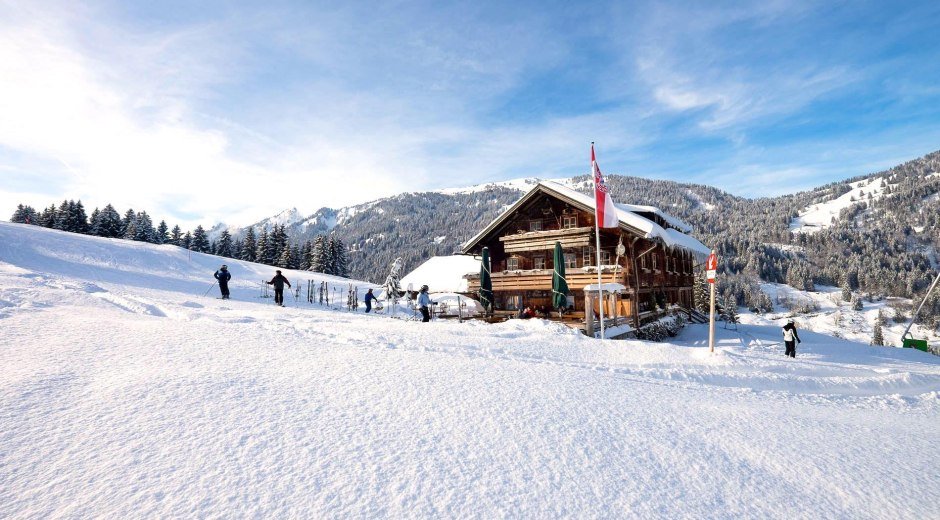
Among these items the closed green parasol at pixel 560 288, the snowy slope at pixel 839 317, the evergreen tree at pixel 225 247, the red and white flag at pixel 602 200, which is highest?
the evergreen tree at pixel 225 247

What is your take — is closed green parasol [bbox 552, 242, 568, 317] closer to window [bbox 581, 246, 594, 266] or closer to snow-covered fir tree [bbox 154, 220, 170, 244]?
window [bbox 581, 246, 594, 266]

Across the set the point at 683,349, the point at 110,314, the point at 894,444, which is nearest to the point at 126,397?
the point at 110,314

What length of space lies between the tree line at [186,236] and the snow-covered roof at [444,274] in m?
22.6

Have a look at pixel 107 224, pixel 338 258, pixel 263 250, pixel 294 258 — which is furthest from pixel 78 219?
pixel 338 258

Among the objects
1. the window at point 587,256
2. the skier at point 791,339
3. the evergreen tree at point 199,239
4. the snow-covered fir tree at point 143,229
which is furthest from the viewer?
the evergreen tree at point 199,239

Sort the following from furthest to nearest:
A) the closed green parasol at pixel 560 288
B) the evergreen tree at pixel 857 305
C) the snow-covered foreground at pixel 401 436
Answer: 1. the evergreen tree at pixel 857 305
2. the closed green parasol at pixel 560 288
3. the snow-covered foreground at pixel 401 436

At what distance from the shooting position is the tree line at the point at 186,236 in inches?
2323

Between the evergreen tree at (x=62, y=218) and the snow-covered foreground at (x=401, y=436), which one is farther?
the evergreen tree at (x=62, y=218)

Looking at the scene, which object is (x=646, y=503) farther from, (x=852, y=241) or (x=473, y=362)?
(x=852, y=241)

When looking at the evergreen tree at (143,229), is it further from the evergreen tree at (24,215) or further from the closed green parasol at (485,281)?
the closed green parasol at (485,281)

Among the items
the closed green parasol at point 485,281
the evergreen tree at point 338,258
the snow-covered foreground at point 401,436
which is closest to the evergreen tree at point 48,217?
the evergreen tree at point 338,258

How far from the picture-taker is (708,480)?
12.3 ft

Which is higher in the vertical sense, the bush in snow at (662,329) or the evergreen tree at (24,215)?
the evergreen tree at (24,215)

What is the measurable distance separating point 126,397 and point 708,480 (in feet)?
18.9
